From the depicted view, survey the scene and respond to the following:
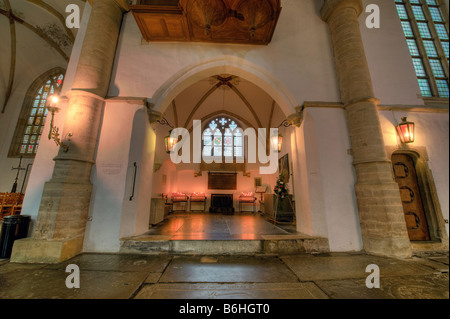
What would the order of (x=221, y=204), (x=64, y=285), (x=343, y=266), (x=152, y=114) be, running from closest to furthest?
(x=64, y=285) < (x=343, y=266) < (x=152, y=114) < (x=221, y=204)

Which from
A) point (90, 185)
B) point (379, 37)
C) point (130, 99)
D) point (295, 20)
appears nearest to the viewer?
point (90, 185)

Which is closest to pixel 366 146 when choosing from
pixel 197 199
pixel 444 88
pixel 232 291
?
pixel 444 88

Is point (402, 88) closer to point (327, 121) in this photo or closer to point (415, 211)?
point (327, 121)

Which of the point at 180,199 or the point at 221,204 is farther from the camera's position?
the point at 221,204

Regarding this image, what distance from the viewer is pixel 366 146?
3652 mm

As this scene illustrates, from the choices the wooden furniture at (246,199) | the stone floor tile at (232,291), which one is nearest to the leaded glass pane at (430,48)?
the stone floor tile at (232,291)

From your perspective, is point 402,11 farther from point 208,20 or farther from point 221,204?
point 221,204

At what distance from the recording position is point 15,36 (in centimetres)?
822

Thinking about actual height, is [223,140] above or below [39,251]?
above

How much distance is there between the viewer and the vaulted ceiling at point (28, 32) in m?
6.33

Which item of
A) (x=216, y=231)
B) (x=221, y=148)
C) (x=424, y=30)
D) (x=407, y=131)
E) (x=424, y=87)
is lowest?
(x=216, y=231)

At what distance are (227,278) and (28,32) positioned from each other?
13660 mm
